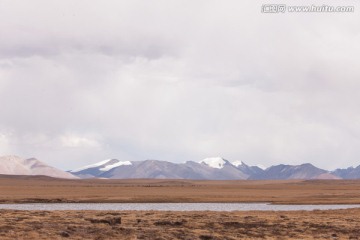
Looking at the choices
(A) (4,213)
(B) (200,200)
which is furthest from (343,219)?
(B) (200,200)

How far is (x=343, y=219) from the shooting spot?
46.2 metres

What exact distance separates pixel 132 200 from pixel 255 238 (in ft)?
201

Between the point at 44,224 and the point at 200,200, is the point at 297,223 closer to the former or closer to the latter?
the point at 44,224

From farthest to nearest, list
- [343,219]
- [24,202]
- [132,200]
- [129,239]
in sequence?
[132,200] < [24,202] < [343,219] < [129,239]

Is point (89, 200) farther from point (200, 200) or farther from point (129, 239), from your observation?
point (129, 239)

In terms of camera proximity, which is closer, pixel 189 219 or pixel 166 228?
pixel 166 228

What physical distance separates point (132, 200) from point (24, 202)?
17.3 metres

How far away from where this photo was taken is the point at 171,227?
3875cm

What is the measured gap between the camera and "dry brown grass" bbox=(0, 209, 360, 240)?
34.4 metres

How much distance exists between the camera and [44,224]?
37.2 meters

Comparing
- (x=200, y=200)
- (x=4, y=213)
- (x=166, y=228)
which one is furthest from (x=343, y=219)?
(x=200, y=200)

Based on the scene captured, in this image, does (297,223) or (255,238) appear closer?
(255,238)

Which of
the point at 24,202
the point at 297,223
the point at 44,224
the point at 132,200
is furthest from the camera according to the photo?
the point at 132,200

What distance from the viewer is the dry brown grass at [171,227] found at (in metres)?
34.4
